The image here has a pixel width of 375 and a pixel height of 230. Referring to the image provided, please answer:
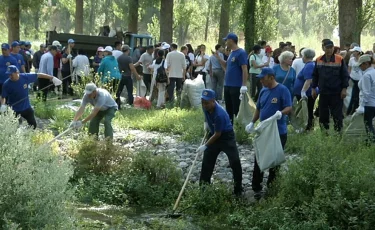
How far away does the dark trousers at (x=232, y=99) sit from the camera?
12828 mm

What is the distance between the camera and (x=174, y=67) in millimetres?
18891

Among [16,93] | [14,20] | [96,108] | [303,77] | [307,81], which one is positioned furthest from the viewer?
[14,20]

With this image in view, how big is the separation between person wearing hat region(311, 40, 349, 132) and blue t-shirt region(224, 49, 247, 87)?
1.35 meters

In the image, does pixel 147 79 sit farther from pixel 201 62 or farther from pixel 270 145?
pixel 270 145

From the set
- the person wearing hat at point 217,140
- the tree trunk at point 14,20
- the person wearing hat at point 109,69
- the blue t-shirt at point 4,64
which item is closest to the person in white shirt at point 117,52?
the person wearing hat at point 109,69

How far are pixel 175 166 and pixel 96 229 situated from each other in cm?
257

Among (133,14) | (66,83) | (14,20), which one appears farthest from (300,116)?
(133,14)

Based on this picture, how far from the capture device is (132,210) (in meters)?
9.88

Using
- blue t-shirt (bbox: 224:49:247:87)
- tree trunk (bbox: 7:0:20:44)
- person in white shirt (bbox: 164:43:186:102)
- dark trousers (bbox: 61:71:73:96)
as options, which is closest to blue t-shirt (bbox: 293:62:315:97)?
blue t-shirt (bbox: 224:49:247:87)

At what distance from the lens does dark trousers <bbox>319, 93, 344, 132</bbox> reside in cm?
1219

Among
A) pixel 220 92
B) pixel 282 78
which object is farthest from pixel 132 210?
pixel 220 92

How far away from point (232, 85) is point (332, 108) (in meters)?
1.87

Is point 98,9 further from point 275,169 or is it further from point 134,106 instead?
point 275,169

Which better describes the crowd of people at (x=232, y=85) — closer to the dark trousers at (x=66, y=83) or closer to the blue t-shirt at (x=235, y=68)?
the blue t-shirt at (x=235, y=68)
